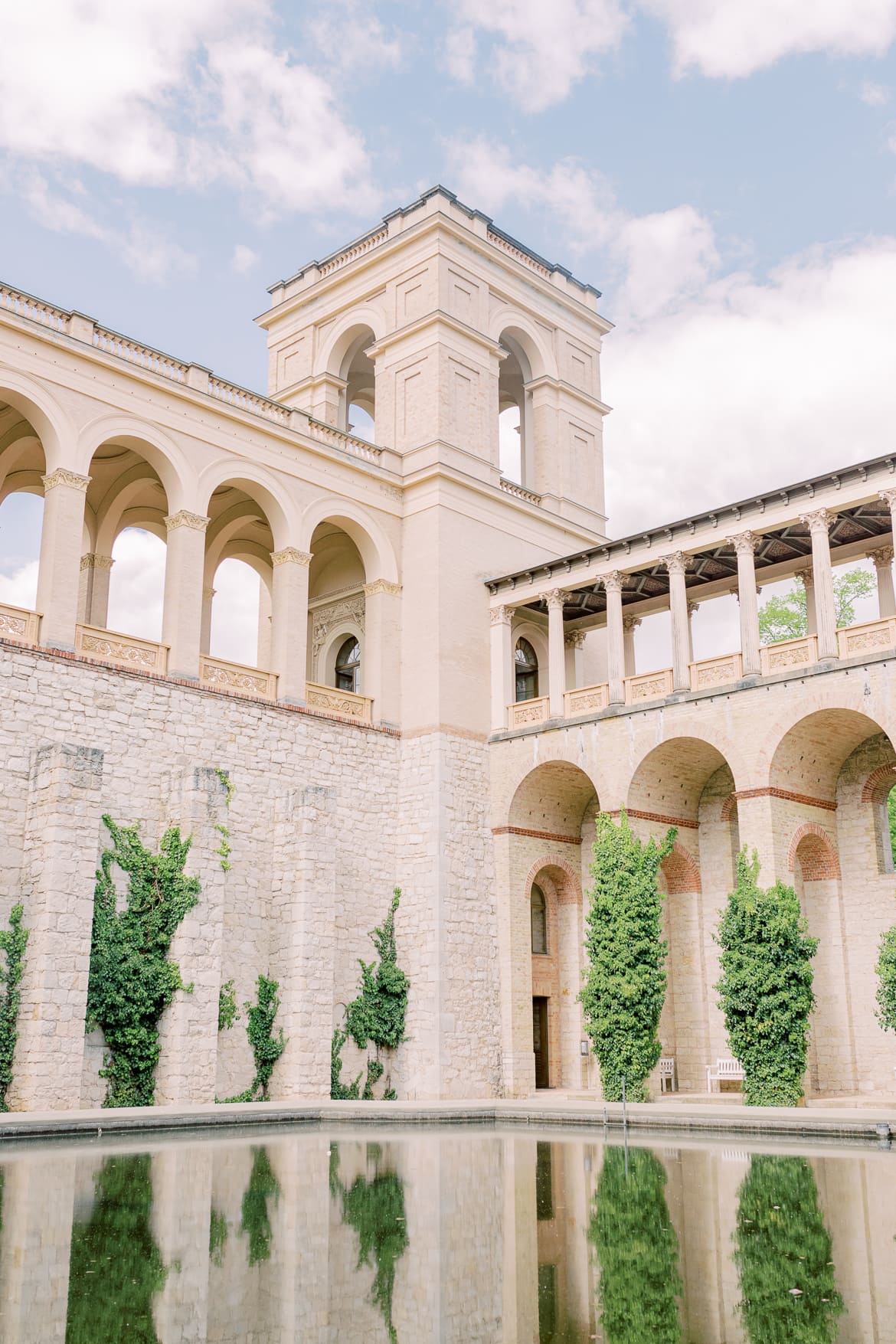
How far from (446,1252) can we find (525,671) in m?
23.1

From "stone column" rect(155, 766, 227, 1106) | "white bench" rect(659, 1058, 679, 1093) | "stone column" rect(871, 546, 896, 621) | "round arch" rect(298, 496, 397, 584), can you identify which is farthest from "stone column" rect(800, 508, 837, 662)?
"stone column" rect(155, 766, 227, 1106)

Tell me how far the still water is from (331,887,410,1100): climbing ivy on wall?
11.3 meters

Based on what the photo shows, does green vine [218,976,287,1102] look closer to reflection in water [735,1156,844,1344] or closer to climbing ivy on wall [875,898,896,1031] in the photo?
climbing ivy on wall [875,898,896,1031]

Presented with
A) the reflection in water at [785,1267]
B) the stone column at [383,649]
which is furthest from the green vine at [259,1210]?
the stone column at [383,649]

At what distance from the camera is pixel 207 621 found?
91.7 feet

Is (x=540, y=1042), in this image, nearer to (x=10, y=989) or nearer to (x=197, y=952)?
(x=197, y=952)

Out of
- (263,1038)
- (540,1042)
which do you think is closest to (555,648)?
(540,1042)

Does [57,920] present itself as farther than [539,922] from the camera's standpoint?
No

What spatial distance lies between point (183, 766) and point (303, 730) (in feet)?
10.4

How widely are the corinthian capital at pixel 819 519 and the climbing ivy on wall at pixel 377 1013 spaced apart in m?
11.2

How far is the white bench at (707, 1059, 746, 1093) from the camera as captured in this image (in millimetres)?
22391

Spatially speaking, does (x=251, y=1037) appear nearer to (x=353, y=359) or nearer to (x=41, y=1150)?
(x=41, y=1150)

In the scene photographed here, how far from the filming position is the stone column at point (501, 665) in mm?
26812

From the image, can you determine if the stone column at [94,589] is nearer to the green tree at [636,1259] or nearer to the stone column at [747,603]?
the stone column at [747,603]
